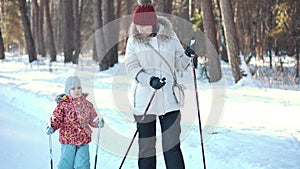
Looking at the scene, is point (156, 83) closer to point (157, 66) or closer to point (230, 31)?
point (157, 66)

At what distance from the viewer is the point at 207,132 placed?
5.62 m

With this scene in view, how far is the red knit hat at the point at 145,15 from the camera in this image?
3469mm

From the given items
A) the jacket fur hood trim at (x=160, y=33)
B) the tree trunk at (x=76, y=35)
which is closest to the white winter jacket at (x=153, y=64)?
the jacket fur hood trim at (x=160, y=33)

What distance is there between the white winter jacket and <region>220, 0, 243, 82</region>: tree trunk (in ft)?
24.3

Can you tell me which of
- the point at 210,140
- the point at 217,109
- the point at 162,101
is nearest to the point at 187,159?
the point at 210,140

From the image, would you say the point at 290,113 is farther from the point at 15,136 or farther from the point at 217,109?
the point at 15,136

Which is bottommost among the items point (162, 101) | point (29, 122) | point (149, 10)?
point (29, 122)

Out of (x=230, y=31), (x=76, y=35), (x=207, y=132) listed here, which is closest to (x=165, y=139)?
(x=207, y=132)

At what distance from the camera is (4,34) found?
4375cm

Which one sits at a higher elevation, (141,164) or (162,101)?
(162,101)

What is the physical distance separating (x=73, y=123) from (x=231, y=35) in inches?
299

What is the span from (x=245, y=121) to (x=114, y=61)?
11226mm

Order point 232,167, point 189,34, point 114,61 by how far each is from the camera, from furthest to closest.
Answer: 1. point 189,34
2. point 114,61
3. point 232,167

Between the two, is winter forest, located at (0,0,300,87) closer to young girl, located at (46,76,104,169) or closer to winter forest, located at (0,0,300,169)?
winter forest, located at (0,0,300,169)
